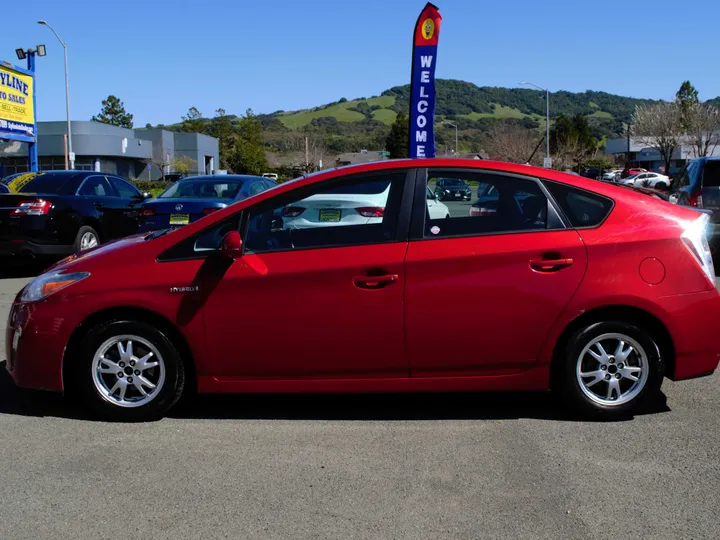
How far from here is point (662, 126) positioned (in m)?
58.9

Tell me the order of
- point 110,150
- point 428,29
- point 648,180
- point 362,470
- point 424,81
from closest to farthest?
point 362,470, point 428,29, point 424,81, point 648,180, point 110,150

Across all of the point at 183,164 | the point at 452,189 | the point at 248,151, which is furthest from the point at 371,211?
the point at 248,151

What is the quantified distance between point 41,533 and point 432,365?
7.77 ft

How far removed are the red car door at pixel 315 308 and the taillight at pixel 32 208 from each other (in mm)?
7497

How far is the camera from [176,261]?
4594mm

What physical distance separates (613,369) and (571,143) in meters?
67.7

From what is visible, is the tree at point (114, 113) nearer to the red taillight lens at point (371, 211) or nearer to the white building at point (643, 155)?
the white building at point (643, 155)

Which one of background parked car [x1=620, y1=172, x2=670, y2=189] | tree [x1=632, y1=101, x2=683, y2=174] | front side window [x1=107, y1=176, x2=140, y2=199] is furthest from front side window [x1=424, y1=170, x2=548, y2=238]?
tree [x1=632, y1=101, x2=683, y2=174]

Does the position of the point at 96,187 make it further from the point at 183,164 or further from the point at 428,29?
the point at 183,164

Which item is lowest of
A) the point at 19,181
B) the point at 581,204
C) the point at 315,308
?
the point at 315,308

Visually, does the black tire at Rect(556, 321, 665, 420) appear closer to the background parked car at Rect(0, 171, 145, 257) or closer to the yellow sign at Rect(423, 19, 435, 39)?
the background parked car at Rect(0, 171, 145, 257)

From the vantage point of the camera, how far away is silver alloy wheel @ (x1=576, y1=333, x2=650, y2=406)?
456cm

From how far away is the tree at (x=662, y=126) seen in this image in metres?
58.1

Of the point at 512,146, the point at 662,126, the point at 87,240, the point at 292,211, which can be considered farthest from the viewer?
the point at 662,126
